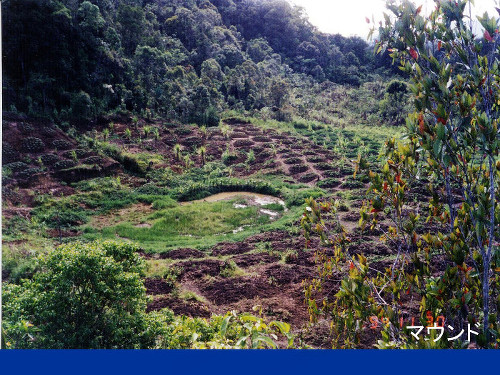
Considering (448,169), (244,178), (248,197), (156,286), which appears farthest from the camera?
(244,178)

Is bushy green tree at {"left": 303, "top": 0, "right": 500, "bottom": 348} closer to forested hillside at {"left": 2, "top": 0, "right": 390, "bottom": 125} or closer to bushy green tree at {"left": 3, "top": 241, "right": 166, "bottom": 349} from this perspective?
bushy green tree at {"left": 3, "top": 241, "right": 166, "bottom": 349}

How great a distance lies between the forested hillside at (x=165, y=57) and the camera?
4.44 metres

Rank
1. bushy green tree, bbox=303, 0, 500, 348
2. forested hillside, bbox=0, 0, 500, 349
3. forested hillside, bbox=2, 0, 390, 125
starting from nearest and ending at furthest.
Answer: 1. bushy green tree, bbox=303, 0, 500, 348
2. forested hillside, bbox=0, 0, 500, 349
3. forested hillside, bbox=2, 0, 390, 125

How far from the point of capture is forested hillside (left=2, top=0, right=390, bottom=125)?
4438 mm

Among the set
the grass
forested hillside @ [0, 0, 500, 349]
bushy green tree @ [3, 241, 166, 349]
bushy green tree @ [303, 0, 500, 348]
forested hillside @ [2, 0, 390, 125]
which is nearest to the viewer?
bushy green tree @ [303, 0, 500, 348]

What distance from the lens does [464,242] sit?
1498mm

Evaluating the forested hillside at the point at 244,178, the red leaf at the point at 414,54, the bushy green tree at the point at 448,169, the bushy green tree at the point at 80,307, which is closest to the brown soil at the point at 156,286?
the forested hillside at the point at 244,178

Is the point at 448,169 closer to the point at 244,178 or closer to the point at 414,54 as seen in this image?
the point at 414,54

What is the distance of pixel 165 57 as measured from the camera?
190 inches

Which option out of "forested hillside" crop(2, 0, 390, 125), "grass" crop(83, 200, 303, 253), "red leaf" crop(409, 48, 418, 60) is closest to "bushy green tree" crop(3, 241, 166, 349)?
"grass" crop(83, 200, 303, 253)

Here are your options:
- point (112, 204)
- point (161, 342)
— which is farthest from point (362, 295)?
point (112, 204)

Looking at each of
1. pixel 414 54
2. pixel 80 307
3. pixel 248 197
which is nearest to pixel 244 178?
pixel 248 197

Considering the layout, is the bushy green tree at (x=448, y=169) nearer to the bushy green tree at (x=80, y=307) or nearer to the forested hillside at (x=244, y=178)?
the forested hillside at (x=244, y=178)

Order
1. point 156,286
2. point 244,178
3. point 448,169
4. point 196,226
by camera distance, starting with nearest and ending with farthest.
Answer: point 448,169 → point 156,286 → point 196,226 → point 244,178
